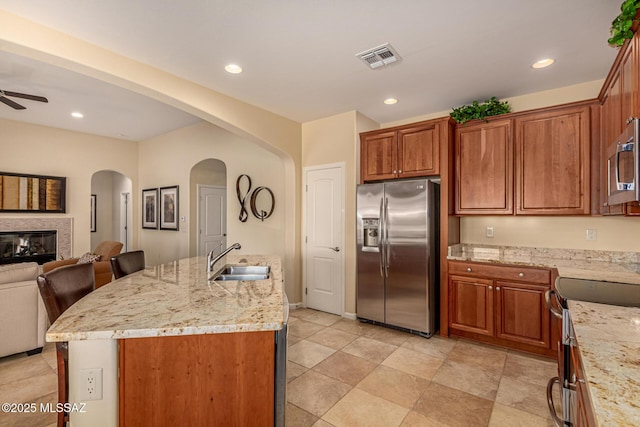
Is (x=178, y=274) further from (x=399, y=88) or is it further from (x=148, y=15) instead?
(x=399, y=88)

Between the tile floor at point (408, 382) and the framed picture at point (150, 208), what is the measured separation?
15.0 feet

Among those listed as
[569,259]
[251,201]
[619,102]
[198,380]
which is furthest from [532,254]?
[251,201]

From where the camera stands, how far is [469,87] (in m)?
3.27

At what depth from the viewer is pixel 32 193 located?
5391 mm

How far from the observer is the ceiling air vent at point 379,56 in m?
2.53

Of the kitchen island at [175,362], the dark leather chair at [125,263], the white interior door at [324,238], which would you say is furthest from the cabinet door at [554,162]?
the dark leather chair at [125,263]

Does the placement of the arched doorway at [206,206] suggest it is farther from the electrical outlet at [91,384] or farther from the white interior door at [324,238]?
the electrical outlet at [91,384]

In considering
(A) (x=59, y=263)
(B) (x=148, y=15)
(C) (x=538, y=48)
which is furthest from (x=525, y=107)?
(A) (x=59, y=263)

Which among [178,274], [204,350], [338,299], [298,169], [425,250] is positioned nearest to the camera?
[204,350]

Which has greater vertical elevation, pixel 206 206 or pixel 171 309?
pixel 206 206

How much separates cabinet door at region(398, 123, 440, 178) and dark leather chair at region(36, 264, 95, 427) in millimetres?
3236

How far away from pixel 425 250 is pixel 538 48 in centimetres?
204

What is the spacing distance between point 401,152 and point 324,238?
1545 millimetres

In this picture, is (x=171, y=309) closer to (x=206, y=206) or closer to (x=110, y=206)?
(x=206, y=206)
